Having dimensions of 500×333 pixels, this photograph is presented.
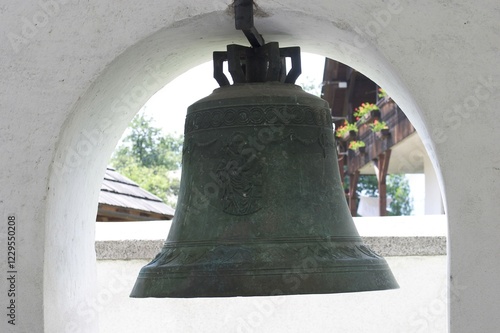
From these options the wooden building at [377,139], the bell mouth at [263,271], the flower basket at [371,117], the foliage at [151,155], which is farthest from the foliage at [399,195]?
the bell mouth at [263,271]

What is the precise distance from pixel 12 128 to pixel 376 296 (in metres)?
2.14

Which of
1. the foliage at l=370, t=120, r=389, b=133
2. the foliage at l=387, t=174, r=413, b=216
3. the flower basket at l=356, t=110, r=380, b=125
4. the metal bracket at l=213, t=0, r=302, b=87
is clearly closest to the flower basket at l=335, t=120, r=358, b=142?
the flower basket at l=356, t=110, r=380, b=125

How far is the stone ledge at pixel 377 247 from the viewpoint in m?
4.91

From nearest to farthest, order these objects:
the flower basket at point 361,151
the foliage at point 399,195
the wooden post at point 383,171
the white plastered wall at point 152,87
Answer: the white plastered wall at point 152,87
the wooden post at point 383,171
the flower basket at point 361,151
the foliage at point 399,195

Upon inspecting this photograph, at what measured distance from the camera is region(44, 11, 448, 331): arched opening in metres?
3.74

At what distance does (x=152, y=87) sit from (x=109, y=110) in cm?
25

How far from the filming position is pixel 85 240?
13.7 feet

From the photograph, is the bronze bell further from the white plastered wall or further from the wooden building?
the wooden building

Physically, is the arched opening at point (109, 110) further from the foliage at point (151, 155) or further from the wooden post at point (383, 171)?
the foliage at point (151, 155)

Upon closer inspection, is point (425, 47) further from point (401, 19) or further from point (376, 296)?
point (376, 296)
